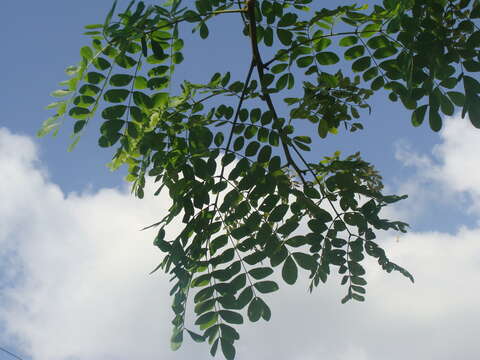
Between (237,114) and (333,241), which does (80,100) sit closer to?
(237,114)

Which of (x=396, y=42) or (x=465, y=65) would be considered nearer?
(x=465, y=65)

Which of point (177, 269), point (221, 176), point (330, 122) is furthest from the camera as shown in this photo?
point (330, 122)

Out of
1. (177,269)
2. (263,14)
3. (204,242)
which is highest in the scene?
(263,14)

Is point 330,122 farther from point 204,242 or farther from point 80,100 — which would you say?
point 80,100

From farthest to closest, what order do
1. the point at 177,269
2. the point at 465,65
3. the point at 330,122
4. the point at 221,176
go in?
the point at 330,122 < the point at 221,176 < the point at 177,269 < the point at 465,65

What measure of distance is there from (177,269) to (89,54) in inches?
31.8

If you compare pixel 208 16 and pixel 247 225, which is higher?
pixel 208 16

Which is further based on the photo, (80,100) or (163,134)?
(163,134)

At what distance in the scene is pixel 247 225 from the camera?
1864 mm

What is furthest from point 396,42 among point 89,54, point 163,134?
point 89,54

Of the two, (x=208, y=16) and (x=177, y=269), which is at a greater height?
(x=208, y=16)

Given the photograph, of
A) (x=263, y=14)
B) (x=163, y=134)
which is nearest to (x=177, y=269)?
(x=163, y=134)

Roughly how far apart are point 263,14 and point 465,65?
2.60ft

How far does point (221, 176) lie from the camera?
192cm
